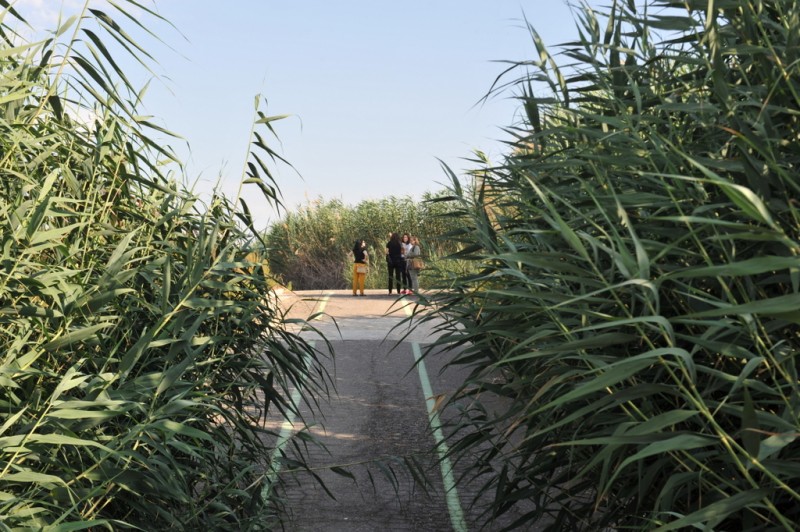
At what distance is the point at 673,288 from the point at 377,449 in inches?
233

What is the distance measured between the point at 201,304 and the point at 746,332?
9.44ft

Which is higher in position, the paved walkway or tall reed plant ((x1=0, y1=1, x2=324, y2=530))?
tall reed plant ((x1=0, y1=1, x2=324, y2=530))

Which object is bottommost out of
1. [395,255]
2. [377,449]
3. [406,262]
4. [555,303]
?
[377,449]

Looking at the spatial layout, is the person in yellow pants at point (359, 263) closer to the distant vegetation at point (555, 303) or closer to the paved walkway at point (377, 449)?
the paved walkway at point (377, 449)

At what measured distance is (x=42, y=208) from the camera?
4.51m

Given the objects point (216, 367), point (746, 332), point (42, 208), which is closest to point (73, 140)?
point (42, 208)

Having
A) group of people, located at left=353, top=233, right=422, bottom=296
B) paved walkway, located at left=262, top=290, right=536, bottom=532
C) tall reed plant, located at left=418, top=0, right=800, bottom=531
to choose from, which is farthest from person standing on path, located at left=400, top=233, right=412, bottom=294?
tall reed plant, located at left=418, top=0, right=800, bottom=531

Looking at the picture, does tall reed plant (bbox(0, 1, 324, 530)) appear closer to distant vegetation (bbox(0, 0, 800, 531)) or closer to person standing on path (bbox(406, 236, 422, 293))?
distant vegetation (bbox(0, 0, 800, 531))

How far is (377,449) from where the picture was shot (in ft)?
32.0

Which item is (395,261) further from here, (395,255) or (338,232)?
(338,232)

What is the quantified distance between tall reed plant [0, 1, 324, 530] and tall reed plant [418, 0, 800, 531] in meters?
1.61

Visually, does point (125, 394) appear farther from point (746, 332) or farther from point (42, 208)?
point (746, 332)

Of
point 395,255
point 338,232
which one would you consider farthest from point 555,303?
point 338,232

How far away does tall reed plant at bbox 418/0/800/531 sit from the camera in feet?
11.0
